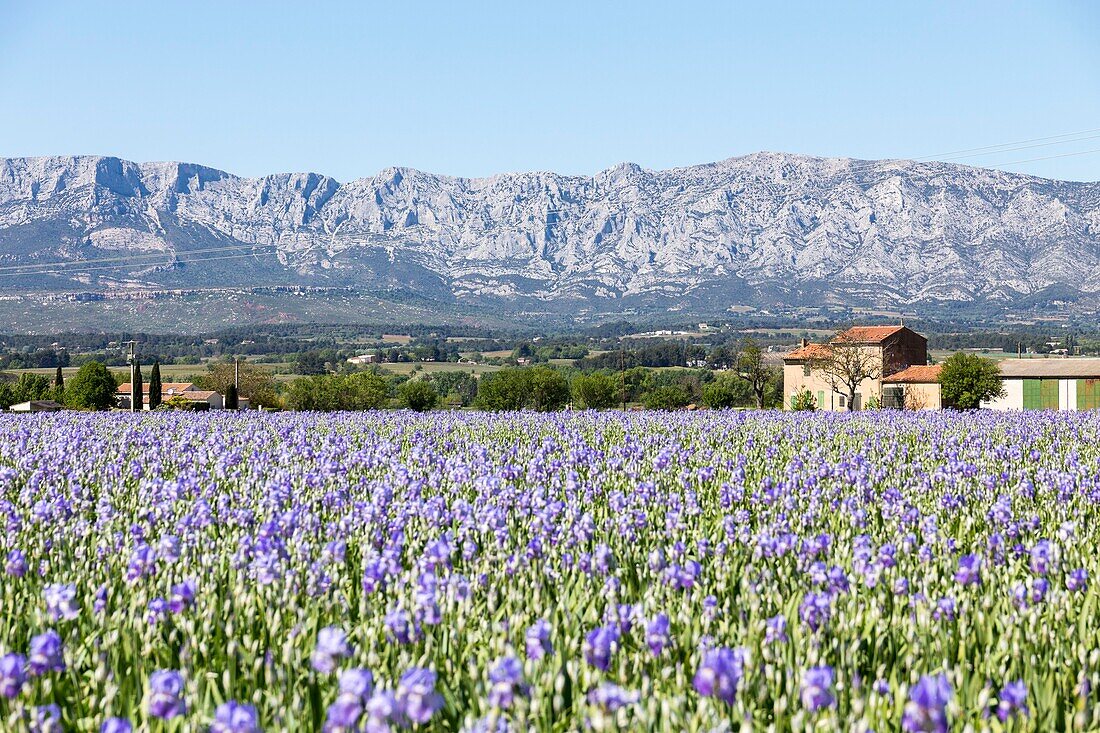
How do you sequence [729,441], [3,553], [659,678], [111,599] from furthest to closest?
[729,441]
[3,553]
[111,599]
[659,678]

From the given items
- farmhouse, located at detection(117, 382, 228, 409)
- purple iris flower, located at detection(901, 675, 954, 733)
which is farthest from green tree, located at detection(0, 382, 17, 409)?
purple iris flower, located at detection(901, 675, 954, 733)

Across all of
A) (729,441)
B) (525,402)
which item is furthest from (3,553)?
(525,402)

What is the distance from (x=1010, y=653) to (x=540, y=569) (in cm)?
265

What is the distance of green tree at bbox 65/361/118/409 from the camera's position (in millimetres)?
80000

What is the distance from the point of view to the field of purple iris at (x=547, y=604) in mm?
4535

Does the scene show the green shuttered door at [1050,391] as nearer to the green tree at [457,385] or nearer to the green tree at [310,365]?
the green tree at [457,385]

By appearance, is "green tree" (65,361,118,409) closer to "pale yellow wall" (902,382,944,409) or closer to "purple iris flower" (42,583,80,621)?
"pale yellow wall" (902,382,944,409)

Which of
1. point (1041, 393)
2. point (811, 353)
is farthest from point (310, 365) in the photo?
point (1041, 393)

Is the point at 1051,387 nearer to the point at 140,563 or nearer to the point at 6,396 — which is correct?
the point at 140,563

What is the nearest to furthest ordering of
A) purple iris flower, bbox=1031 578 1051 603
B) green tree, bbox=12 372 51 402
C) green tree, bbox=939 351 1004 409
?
1. purple iris flower, bbox=1031 578 1051 603
2. green tree, bbox=939 351 1004 409
3. green tree, bbox=12 372 51 402

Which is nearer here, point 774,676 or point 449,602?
point 774,676

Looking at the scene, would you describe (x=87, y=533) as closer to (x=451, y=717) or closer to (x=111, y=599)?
(x=111, y=599)

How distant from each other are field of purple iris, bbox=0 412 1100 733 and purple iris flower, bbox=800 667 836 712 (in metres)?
0.01

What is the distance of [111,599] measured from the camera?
22.4ft
